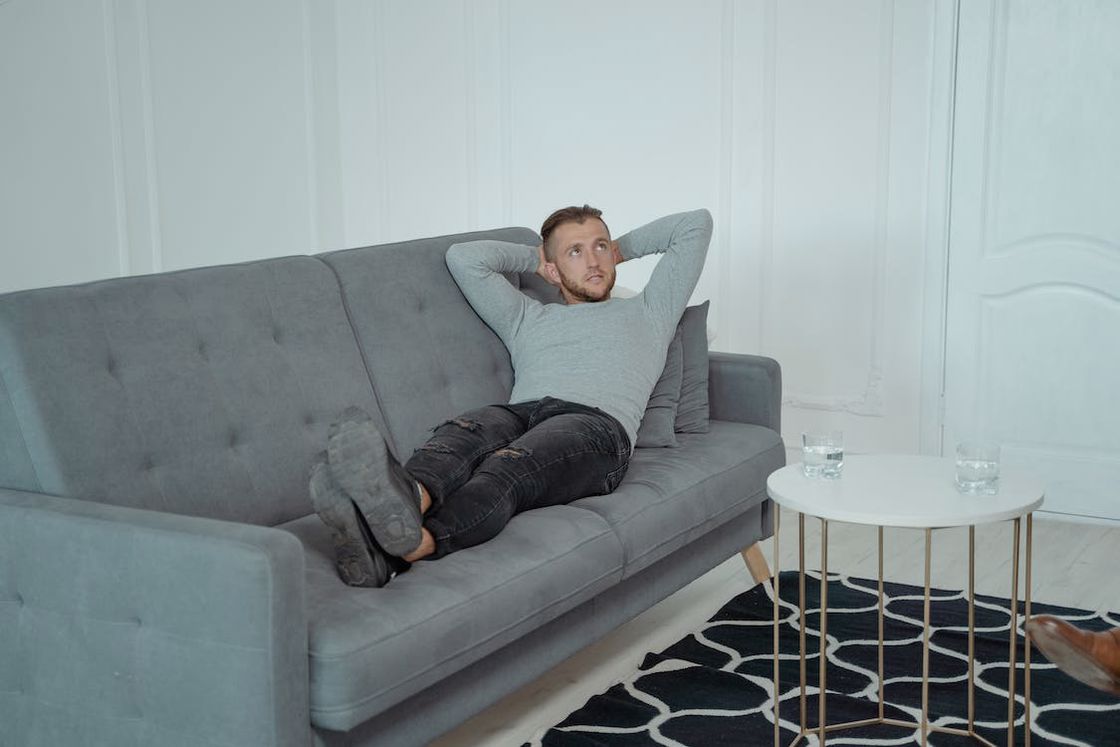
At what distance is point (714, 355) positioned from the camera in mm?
3367

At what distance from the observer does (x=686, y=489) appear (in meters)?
2.71

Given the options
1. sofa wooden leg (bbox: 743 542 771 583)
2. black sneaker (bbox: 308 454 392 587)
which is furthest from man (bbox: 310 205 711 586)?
sofa wooden leg (bbox: 743 542 771 583)

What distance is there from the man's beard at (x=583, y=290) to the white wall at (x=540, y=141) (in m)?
1.51

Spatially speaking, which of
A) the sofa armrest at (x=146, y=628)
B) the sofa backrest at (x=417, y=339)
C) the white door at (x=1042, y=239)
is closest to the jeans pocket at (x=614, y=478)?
the sofa backrest at (x=417, y=339)

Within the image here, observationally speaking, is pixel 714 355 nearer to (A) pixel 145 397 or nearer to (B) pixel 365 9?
(A) pixel 145 397

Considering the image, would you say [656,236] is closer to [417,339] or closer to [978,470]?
[417,339]

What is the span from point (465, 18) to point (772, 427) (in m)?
2.62

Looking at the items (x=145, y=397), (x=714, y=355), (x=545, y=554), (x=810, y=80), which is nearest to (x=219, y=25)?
(x=810, y=80)

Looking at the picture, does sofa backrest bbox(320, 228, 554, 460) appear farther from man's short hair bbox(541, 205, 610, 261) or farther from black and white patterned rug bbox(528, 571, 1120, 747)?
black and white patterned rug bbox(528, 571, 1120, 747)

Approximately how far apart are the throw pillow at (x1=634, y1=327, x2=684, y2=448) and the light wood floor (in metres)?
0.46

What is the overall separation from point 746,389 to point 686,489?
654 mm

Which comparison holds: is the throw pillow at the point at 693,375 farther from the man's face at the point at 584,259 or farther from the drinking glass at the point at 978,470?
the drinking glass at the point at 978,470

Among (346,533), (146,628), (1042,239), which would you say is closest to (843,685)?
(346,533)

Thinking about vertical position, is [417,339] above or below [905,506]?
above
